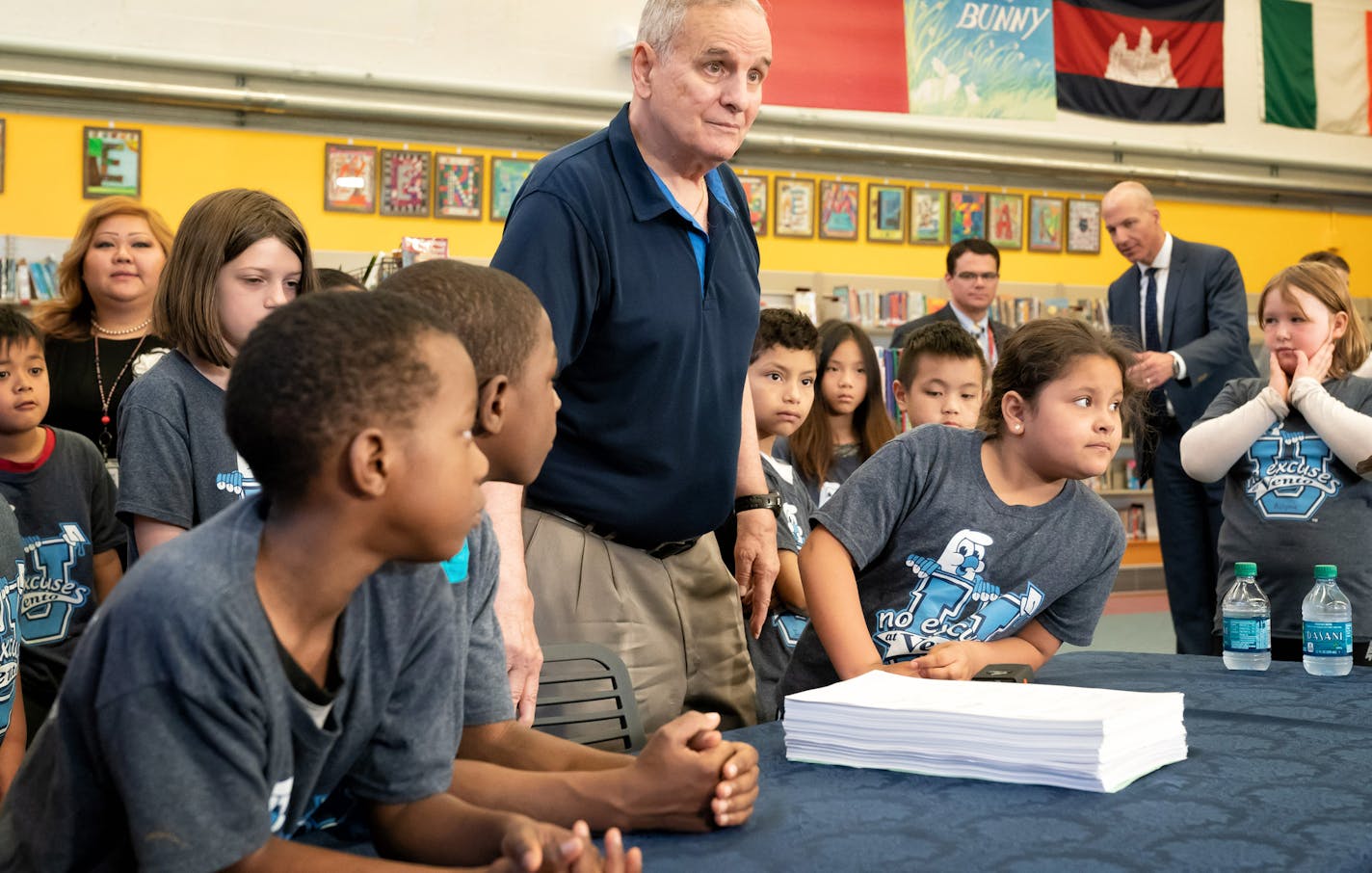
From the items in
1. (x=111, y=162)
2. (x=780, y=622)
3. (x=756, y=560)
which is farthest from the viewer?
(x=111, y=162)

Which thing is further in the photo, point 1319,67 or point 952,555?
point 1319,67

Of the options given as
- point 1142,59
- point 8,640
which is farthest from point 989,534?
point 1142,59

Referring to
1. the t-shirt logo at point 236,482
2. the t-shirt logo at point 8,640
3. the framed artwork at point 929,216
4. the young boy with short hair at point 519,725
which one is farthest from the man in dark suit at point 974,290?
the young boy with short hair at point 519,725

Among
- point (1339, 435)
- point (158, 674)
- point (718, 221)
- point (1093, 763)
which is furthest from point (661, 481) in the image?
point (1339, 435)

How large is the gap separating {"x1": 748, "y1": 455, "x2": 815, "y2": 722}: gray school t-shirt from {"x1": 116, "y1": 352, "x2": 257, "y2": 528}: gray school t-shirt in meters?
1.23

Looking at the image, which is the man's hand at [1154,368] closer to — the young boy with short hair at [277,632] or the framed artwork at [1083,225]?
the framed artwork at [1083,225]

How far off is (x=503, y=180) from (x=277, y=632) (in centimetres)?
655

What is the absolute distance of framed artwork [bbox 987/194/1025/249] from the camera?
852cm

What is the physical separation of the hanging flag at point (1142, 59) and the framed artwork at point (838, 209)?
153 cm

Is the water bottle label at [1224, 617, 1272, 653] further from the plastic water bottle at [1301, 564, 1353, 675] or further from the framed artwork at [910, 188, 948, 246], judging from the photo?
the framed artwork at [910, 188, 948, 246]

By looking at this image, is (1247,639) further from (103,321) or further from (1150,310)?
(1150,310)

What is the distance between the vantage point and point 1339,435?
2.98 metres

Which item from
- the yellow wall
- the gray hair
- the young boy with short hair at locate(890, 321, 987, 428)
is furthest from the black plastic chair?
the yellow wall

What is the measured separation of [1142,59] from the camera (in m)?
8.63
